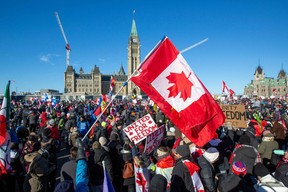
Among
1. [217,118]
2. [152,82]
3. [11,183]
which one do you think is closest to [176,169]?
[217,118]

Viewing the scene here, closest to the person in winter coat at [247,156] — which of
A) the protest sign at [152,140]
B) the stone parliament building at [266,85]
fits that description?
the protest sign at [152,140]

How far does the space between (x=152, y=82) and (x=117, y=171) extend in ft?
7.64

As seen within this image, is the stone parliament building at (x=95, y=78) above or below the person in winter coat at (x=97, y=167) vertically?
above

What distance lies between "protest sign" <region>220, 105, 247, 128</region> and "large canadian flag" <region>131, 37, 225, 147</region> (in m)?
4.18

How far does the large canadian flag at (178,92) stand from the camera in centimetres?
398

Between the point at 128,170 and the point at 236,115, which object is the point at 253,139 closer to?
the point at 236,115

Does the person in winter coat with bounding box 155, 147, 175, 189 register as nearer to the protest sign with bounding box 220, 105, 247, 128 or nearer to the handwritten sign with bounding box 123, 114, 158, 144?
the handwritten sign with bounding box 123, 114, 158, 144

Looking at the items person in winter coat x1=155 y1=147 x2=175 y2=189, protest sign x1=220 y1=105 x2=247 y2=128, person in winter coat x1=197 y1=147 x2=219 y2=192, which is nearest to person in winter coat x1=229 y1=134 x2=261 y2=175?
person in winter coat x1=197 y1=147 x2=219 y2=192

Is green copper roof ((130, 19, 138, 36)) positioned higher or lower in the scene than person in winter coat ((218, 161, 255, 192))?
higher

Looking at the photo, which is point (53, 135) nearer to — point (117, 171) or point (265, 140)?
point (117, 171)

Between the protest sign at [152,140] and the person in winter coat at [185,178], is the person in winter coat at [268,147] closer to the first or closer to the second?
the protest sign at [152,140]

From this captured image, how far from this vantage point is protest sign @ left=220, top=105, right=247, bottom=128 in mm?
7789

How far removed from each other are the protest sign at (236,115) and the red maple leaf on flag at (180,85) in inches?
170

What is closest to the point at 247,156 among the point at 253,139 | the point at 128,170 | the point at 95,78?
the point at 128,170
